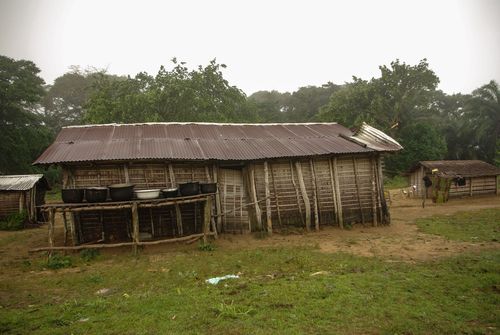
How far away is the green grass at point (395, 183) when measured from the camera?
1193 inches

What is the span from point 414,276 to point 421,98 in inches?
1289

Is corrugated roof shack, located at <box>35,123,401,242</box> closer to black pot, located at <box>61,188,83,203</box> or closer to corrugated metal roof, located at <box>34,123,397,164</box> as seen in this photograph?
corrugated metal roof, located at <box>34,123,397,164</box>

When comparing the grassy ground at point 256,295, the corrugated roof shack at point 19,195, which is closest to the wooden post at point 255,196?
the grassy ground at point 256,295

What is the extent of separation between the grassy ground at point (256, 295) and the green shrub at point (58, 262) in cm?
6

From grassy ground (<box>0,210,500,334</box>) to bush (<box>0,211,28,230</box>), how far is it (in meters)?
7.20

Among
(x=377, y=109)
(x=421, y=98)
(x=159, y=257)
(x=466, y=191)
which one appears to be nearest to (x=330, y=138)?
(x=159, y=257)

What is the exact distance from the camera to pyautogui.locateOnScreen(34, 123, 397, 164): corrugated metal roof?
1105 centimetres

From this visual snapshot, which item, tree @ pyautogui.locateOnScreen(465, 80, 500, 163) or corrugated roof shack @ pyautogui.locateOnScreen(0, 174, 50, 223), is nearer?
corrugated roof shack @ pyautogui.locateOnScreen(0, 174, 50, 223)

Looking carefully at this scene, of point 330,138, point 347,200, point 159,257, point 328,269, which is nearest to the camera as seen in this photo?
point 328,269

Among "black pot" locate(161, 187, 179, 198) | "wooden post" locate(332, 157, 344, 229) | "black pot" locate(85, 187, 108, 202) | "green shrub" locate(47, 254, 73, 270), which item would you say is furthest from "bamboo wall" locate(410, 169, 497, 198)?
"green shrub" locate(47, 254, 73, 270)

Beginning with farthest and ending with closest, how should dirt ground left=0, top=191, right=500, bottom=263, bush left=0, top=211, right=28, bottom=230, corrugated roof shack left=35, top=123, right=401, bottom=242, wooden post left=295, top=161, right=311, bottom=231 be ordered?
1. bush left=0, top=211, right=28, bottom=230
2. wooden post left=295, top=161, right=311, bottom=231
3. corrugated roof shack left=35, top=123, right=401, bottom=242
4. dirt ground left=0, top=191, right=500, bottom=263

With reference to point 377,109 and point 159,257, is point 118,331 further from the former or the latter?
point 377,109

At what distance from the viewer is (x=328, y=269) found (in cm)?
791

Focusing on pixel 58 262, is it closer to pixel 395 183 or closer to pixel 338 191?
pixel 338 191
